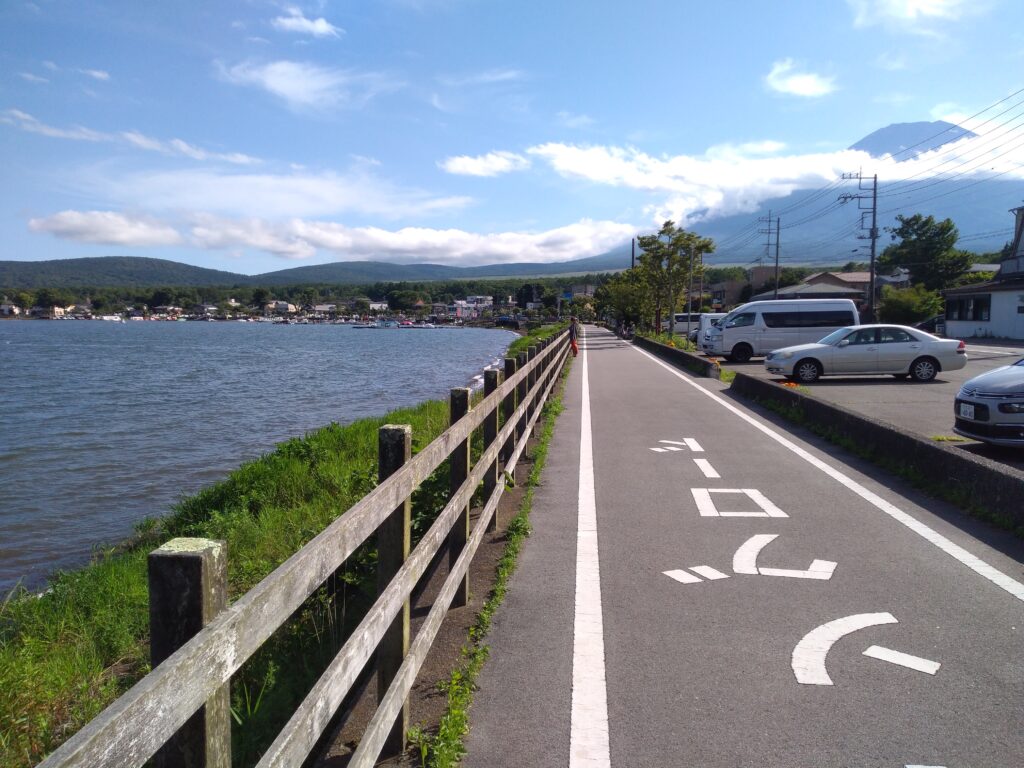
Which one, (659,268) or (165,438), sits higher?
(659,268)

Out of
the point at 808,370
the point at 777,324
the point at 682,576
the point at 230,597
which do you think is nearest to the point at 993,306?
the point at 777,324

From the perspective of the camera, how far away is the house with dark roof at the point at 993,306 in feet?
132

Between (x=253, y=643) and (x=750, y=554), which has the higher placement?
(x=253, y=643)

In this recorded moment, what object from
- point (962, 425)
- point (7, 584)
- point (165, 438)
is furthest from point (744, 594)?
point (165, 438)

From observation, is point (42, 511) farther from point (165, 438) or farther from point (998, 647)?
point (998, 647)

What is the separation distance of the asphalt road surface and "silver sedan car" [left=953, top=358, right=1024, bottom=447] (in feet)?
6.18

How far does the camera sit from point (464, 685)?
3.89m

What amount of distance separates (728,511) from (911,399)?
10.9m

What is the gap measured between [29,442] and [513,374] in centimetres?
1352

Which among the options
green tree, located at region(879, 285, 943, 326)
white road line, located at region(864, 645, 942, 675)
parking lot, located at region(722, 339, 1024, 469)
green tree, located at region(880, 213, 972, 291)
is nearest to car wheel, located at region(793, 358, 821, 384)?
parking lot, located at region(722, 339, 1024, 469)

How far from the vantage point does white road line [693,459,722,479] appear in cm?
912

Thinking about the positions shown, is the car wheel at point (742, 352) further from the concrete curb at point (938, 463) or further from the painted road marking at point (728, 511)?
the painted road marking at point (728, 511)

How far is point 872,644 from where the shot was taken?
4.43 m

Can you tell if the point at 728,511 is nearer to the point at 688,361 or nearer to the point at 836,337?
the point at 836,337
